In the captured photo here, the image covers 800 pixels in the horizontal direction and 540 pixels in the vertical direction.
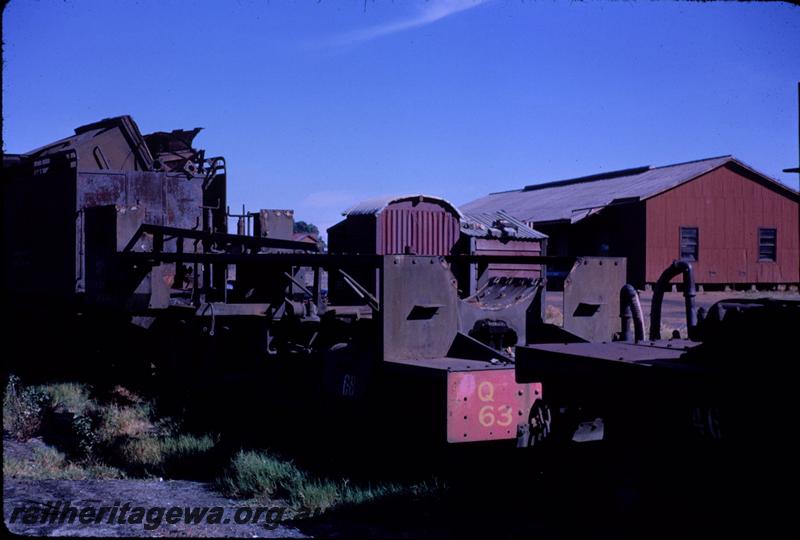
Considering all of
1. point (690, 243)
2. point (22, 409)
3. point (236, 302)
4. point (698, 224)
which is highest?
point (698, 224)

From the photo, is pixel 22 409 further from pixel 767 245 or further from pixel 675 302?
pixel 767 245

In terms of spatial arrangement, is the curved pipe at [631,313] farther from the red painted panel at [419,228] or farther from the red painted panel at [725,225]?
the red painted panel at [725,225]

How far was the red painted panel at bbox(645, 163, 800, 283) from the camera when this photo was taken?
92.0ft

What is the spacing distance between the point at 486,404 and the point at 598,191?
1119 inches

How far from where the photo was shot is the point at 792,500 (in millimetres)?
2883

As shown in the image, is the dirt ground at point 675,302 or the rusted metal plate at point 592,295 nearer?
the rusted metal plate at point 592,295

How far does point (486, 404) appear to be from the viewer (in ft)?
17.8

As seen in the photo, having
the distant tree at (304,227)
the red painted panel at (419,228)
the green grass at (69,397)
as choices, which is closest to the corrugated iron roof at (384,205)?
the red painted panel at (419,228)

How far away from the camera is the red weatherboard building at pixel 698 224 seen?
2805 centimetres

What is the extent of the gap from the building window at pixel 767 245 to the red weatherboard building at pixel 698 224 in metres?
0.04

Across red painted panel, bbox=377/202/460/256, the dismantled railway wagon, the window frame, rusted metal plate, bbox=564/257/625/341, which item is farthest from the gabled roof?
rusted metal plate, bbox=564/257/625/341

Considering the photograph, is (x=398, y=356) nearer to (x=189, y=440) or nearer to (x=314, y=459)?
(x=314, y=459)

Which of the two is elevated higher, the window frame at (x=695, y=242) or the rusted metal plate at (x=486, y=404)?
the window frame at (x=695, y=242)

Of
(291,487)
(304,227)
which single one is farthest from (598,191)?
(304,227)
